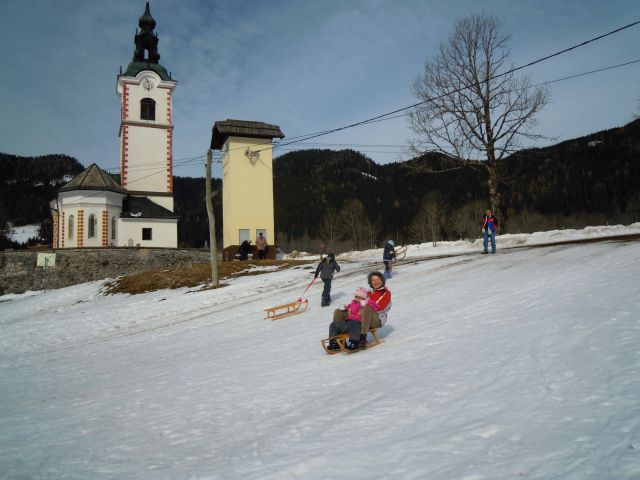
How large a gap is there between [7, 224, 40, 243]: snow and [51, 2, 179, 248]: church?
111659mm

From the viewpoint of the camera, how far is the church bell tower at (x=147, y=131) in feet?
154

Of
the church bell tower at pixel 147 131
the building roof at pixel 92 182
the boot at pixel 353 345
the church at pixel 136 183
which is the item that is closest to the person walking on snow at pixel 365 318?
the boot at pixel 353 345

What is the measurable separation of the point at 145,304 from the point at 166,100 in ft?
123

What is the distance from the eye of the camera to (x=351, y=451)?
4172 millimetres

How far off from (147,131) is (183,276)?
30.1 m

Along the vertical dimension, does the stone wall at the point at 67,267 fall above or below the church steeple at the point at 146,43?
below

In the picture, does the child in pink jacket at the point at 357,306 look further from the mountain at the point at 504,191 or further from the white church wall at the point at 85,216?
the mountain at the point at 504,191

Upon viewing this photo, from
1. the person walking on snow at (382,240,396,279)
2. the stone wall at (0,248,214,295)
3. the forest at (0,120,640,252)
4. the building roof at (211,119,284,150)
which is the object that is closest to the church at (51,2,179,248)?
the stone wall at (0,248,214,295)

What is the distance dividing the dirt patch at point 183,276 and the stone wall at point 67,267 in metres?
8.10

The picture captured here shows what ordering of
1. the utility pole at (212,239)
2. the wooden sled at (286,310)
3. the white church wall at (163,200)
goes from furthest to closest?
1. the white church wall at (163,200)
2. the utility pole at (212,239)
3. the wooden sled at (286,310)

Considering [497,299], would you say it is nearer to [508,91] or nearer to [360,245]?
[508,91]

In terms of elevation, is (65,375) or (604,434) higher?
(604,434)

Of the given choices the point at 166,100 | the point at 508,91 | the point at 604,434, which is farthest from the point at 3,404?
the point at 166,100

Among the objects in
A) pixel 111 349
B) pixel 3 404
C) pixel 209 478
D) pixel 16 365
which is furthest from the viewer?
pixel 111 349
